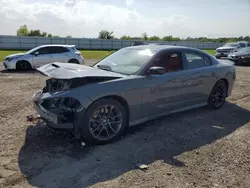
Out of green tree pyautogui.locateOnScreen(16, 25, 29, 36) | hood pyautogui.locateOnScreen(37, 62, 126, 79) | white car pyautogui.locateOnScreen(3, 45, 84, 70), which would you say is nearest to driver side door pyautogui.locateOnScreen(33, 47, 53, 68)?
white car pyautogui.locateOnScreen(3, 45, 84, 70)

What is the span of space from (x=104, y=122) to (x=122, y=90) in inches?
23.7

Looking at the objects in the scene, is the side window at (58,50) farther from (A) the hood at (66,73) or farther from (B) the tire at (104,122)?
(B) the tire at (104,122)

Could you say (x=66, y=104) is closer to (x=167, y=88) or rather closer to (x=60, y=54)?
(x=167, y=88)

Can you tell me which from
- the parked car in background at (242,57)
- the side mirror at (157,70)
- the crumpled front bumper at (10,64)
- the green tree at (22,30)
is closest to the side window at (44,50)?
the crumpled front bumper at (10,64)

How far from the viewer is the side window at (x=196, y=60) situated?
211 inches

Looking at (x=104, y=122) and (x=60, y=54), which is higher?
(x=60, y=54)

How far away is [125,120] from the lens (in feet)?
13.9

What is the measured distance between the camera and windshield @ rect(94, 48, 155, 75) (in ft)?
15.2

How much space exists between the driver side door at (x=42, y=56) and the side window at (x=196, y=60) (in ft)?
30.5

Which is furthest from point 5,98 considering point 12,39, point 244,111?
point 12,39

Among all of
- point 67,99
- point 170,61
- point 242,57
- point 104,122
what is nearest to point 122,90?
point 104,122

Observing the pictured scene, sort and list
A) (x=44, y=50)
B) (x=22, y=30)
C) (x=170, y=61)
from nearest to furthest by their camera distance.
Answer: (x=170, y=61), (x=44, y=50), (x=22, y=30)

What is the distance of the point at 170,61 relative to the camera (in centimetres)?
503

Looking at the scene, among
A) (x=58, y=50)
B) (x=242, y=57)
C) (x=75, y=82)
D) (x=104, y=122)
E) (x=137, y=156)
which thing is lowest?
(x=137, y=156)
